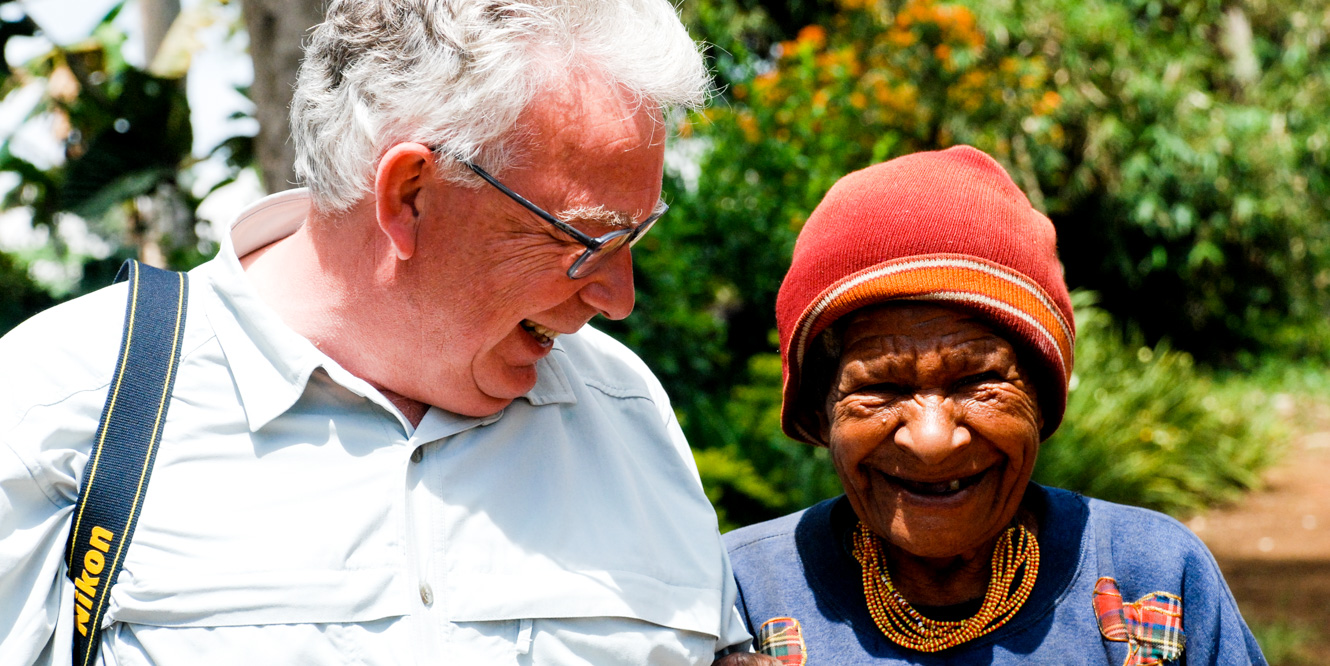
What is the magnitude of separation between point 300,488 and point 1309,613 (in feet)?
18.1

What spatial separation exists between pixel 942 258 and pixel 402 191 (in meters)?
0.88

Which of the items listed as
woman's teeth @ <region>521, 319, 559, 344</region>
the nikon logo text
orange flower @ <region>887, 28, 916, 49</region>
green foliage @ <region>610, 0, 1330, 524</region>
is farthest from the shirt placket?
orange flower @ <region>887, 28, 916, 49</region>

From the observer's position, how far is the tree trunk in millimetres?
3740

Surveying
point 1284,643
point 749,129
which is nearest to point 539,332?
point 1284,643

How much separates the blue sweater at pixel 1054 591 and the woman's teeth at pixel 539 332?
63 centimetres

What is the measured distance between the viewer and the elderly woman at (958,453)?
178 centimetres

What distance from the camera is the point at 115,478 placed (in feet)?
4.89

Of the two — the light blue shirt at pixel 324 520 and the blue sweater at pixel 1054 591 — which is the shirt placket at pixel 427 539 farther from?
the blue sweater at pixel 1054 591

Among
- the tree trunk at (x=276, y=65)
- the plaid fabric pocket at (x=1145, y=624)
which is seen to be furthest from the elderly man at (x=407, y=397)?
the tree trunk at (x=276, y=65)

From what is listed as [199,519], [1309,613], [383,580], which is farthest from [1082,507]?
[1309,613]

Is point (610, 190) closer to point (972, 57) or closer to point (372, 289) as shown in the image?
point (372, 289)

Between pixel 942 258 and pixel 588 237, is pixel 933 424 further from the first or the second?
pixel 588 237

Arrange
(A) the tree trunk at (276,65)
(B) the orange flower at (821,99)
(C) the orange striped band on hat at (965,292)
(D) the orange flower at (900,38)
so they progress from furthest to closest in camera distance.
Answer: (D) the orange flower at (900,38) < (B) the orange flower at (821,99) < (A) the tree trunk at (276,65) < (C) the orange striped band on hat at (965,292)

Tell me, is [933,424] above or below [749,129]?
above
